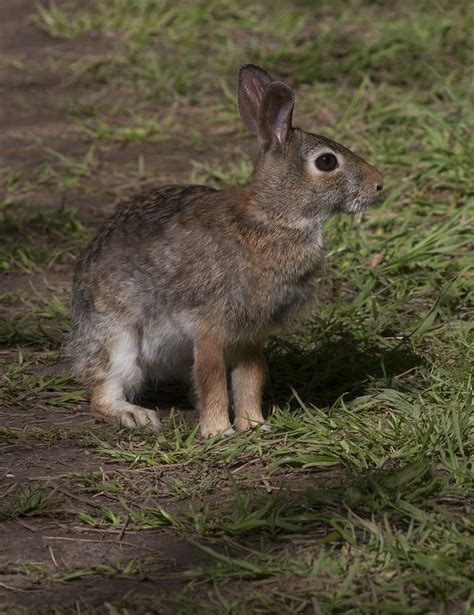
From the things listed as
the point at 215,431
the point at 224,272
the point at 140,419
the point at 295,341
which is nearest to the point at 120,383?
the point at 140,419

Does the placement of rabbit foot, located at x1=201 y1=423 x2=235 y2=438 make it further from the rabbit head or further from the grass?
the rabbit head

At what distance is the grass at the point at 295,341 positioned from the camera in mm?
3953

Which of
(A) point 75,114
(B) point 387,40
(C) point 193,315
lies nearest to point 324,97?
(B) point 387,40

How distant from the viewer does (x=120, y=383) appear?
548cm

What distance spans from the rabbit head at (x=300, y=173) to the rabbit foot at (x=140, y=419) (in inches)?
40.4

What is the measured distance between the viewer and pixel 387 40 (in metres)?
9.40

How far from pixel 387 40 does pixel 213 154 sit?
6.28 ft

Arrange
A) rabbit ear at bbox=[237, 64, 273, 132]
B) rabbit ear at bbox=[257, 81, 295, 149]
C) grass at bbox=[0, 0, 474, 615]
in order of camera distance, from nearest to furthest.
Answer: grass at bbox=[0, 0, 474, 615] → rabbit ear at bbox=[257, 81, 295, 149] → rabbit ear at bbox=[237, 64, 273, 132]

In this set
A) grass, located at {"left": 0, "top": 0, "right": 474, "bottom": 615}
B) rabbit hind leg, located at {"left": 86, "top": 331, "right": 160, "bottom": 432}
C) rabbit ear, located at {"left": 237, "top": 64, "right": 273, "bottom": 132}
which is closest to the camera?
grass, located at {"left": 0, "top": 0, "right": 474, "bottom": 615}

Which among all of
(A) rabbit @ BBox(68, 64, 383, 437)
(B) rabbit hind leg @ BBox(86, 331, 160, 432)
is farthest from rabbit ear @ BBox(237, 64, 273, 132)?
(B) rabbit hind leg @ BBox(86, 331, 160, 432)

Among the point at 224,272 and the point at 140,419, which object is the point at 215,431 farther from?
the point at 224,272

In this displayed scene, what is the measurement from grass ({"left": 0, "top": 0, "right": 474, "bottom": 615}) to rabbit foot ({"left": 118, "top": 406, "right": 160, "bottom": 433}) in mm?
83

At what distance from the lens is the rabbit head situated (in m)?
5.11

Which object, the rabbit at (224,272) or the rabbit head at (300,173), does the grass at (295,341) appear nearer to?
the rabbit at (224,272)
